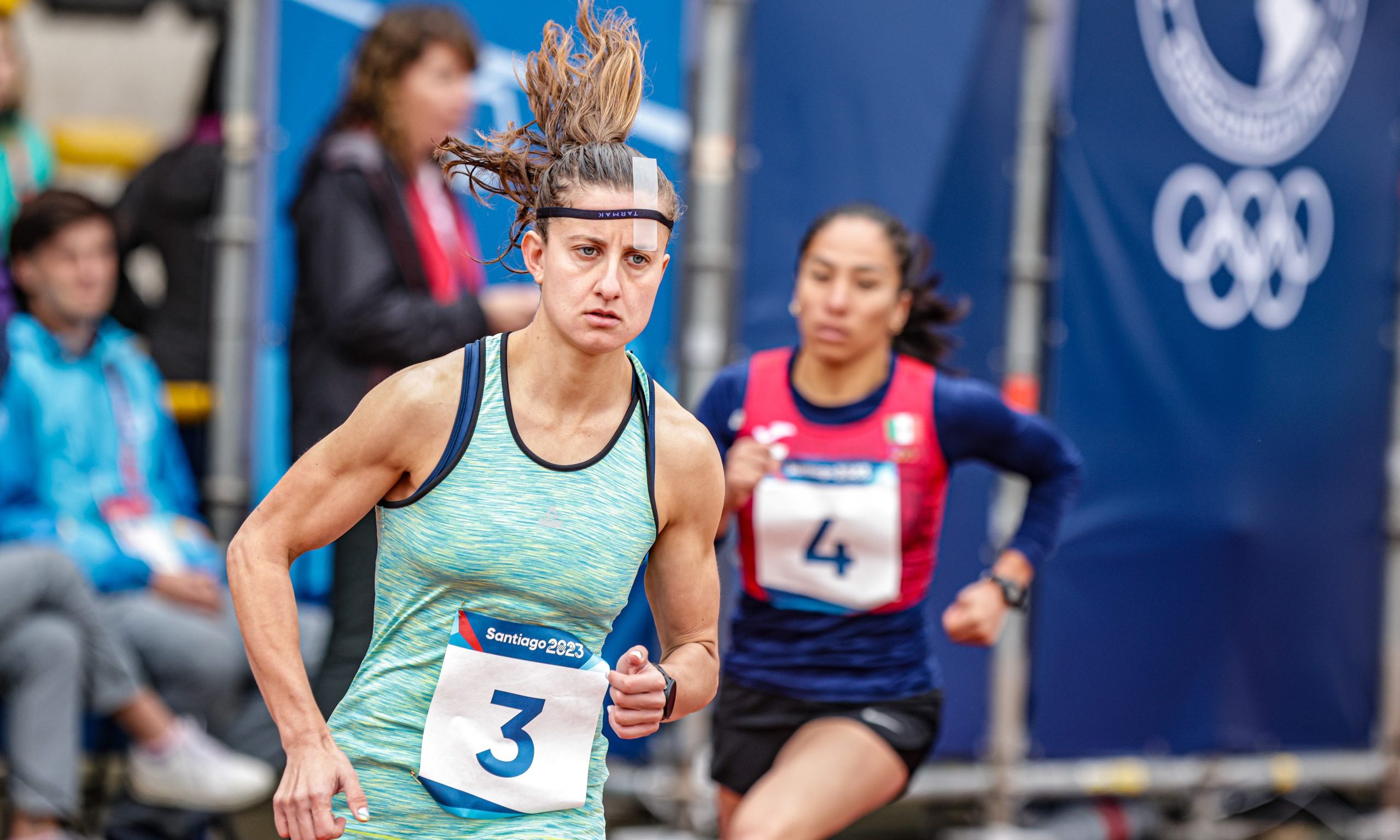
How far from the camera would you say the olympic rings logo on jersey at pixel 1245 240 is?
693 cm

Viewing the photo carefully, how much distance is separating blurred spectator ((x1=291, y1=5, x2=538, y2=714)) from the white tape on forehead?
1820mm

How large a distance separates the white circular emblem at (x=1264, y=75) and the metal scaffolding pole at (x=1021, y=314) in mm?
619

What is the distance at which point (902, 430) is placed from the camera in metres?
4.41

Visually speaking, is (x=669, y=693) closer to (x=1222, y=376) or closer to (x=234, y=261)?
(x=234, y=261)

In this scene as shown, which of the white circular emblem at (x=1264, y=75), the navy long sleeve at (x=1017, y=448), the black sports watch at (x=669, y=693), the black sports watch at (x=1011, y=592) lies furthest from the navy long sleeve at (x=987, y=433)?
the white circular emblem at (x=1264, y=75)

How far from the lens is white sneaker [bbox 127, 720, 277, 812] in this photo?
4.89m

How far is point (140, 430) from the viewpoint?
5262mm

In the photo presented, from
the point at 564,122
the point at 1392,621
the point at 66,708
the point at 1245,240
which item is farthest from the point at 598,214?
the point at 1392,621

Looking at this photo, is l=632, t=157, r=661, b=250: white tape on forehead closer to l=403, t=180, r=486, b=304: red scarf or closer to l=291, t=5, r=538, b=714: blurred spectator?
l=291, t=5, r=538, b=714: blurred spectator

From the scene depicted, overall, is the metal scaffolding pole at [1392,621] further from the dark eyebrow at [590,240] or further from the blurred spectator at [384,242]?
the dark eyebrow at [590,240]

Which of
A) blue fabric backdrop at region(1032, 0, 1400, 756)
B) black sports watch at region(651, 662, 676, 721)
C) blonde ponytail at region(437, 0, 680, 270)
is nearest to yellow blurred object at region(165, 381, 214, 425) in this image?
blonde ponytail at region(437, 0, 680, 270)

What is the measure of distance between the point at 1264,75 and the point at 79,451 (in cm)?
519

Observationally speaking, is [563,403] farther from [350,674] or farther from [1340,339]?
[1340,339]

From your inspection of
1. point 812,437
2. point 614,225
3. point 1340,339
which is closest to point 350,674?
point 812,437
